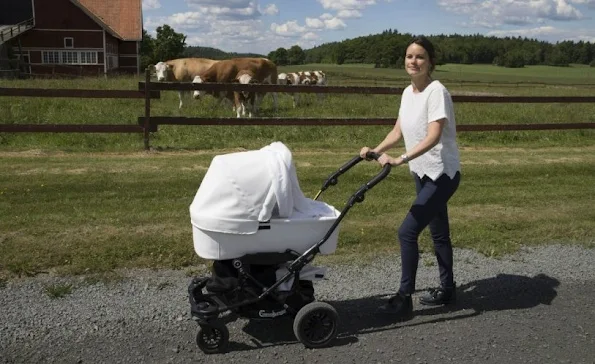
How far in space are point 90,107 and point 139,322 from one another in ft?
39.9

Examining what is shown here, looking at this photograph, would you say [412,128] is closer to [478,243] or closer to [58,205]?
[478,243]

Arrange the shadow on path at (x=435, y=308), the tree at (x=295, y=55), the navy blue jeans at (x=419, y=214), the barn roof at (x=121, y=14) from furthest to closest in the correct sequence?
1. the tree at (x=295, y=55)
2. the barn roof at (x=121, y=14)
3. the navy blue jeans at (x=419, y=214)
4. the shadow on path at (x=435, y=308)

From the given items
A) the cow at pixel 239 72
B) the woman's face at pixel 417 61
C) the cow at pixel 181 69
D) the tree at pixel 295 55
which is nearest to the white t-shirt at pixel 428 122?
the woman's face at pixel 417 61

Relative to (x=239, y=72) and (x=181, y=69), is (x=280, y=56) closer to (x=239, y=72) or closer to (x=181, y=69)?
(x=181, y=69)

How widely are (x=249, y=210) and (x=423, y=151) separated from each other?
1.28 m

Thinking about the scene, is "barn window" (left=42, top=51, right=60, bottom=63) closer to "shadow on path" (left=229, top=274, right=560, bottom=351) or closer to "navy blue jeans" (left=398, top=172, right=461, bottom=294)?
"shadow on path" (left=229, top=274, right=560, bottom=351)

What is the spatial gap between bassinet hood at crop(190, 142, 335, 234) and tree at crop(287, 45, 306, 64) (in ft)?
297

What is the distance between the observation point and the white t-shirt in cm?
397

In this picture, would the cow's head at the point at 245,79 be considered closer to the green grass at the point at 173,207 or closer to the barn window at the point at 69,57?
the green grass at the point at 173,207

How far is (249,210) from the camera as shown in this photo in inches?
139

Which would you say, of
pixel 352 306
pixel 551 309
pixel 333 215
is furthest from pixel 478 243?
pixel 333 215

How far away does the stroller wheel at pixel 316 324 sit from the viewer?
12.2 feet

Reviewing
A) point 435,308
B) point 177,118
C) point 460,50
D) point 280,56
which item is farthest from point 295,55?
point 435,308

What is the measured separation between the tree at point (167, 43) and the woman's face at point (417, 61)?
263 feet
